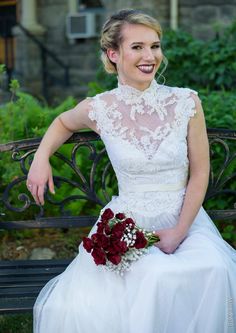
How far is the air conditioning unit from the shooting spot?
35.2ft

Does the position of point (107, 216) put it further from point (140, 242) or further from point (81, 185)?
point (81, 185)

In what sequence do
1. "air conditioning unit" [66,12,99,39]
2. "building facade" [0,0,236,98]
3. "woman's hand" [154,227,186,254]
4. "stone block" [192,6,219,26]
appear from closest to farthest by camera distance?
"woman's hand" [154,227,186,254], "stone block" [192,6,219,26], "air conditioning unit" [66,12,99,39], "building facade" [0,0,236,98]

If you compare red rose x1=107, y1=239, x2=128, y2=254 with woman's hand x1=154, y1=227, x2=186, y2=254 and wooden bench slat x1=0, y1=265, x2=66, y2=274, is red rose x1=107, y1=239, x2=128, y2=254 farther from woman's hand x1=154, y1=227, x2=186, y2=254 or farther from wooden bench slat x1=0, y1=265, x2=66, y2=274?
wooden bench slat x1=0, y1=265, x2=66, y2=274

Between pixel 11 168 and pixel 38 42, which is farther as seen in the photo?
pixel 38 42

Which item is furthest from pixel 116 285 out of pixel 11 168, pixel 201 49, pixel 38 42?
pixel 38 42

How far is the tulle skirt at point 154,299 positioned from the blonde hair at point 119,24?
1110mm

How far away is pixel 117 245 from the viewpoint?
9.93ft

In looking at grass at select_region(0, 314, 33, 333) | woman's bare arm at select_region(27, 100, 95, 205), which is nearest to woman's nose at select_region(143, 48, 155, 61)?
woman's bare arm at select_region(27, 100, 95, 205)

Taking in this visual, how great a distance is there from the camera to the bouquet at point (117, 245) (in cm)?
304

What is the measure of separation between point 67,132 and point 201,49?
3520 mm

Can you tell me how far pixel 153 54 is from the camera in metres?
3.41

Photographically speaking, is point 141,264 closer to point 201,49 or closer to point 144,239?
point 144,239

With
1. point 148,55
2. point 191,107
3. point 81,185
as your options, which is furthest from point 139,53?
point 81,185

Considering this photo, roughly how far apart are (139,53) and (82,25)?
7513 mm
